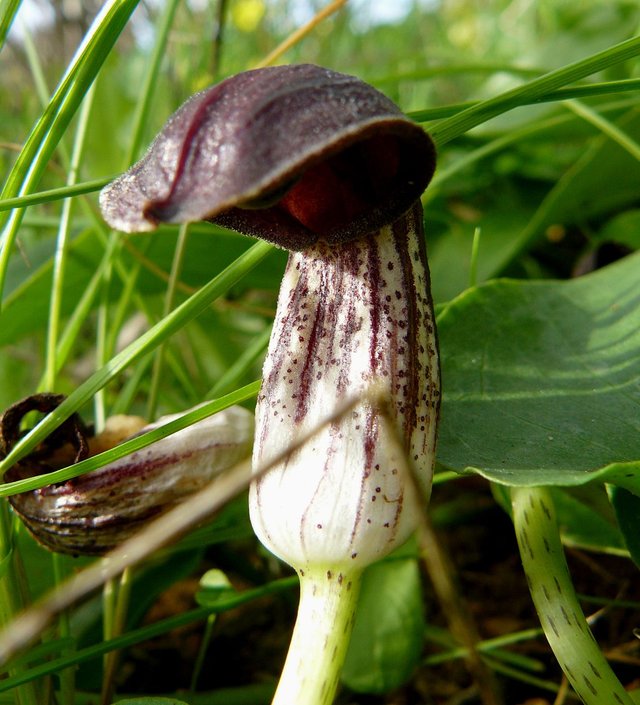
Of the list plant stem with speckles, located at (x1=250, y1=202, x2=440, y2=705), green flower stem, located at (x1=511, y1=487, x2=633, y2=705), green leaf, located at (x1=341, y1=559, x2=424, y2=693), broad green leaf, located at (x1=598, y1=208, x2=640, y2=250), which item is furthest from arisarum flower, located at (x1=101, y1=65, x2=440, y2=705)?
broad green leaf, located at (x1=598, y1=208, x2=640, y2=250)

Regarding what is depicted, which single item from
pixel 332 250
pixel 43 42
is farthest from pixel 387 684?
pixel 43 42

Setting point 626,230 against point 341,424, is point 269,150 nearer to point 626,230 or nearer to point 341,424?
point 341,424

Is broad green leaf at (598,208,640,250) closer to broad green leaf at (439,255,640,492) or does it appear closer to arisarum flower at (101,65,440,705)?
broad green leaf at (439,255,640,492)

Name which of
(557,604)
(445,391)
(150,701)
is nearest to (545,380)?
(445,391)

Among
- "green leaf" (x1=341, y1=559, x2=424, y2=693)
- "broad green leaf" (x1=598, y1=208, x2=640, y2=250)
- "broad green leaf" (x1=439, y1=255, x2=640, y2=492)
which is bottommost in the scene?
"green leaf" (x1=341, y1=559, x2=424, y2=693)

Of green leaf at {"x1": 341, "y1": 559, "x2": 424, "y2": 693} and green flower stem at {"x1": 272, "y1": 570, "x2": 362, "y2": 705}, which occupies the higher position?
green flower stem at {"x1": 272, "y1": 570, "x2": 362, "y2": 705}

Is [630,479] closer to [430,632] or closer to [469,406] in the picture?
[469,406]
